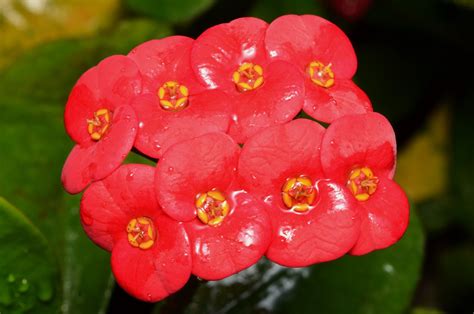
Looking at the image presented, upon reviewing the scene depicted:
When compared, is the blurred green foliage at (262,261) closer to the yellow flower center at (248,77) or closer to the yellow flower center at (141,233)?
the yellow flower center at (141,233)

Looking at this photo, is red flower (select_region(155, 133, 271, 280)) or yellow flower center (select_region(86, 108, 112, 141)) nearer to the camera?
red flower (select_region(155, 133, 271, 280))

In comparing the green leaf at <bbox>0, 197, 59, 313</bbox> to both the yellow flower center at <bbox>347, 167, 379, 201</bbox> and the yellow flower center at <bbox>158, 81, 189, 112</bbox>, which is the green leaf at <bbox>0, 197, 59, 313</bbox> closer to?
the yellow flower center at <bbox>158, 81, 189, 112</bbox>

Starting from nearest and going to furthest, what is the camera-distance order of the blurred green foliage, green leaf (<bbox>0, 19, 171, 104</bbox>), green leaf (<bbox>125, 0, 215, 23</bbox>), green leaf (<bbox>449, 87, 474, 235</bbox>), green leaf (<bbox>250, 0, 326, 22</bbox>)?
the blurred green foliage, green leaf (<bbox>0, 19, 171, 104</bbox>), green leaf (<bbox>125, 0, 215, 23</bbox>), green leaf (<bbox>250, 0, 326, 22</bbox>), green leaf (<bbox>449, 87, 474, 235</bbox>)

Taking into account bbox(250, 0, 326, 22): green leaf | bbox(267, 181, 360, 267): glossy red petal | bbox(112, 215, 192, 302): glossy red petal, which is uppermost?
bbox(267, 181, 360, 267): glossy red petal

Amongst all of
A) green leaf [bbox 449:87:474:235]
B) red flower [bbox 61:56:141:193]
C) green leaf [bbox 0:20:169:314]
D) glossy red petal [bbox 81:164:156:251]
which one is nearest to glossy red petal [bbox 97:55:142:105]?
red flower [bbox 61:56:141:193]

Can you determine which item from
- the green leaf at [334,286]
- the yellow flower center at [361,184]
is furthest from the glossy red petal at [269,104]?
the green leaf at [334,286]

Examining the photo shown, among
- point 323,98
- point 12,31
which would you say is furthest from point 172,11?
point 323,98

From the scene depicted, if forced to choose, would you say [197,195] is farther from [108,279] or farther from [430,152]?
[430,152]

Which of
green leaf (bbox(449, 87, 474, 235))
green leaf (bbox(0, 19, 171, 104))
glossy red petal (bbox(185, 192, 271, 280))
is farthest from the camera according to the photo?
green leaf (bbox(449, 87, 474, 235))

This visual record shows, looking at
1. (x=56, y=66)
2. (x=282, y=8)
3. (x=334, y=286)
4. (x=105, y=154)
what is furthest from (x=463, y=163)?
(x=105, y=154)

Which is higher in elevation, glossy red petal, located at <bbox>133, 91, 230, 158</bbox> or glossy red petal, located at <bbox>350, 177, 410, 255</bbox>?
glossy red petal, located at <bbox>133, 91, 230, 158</bbox>
